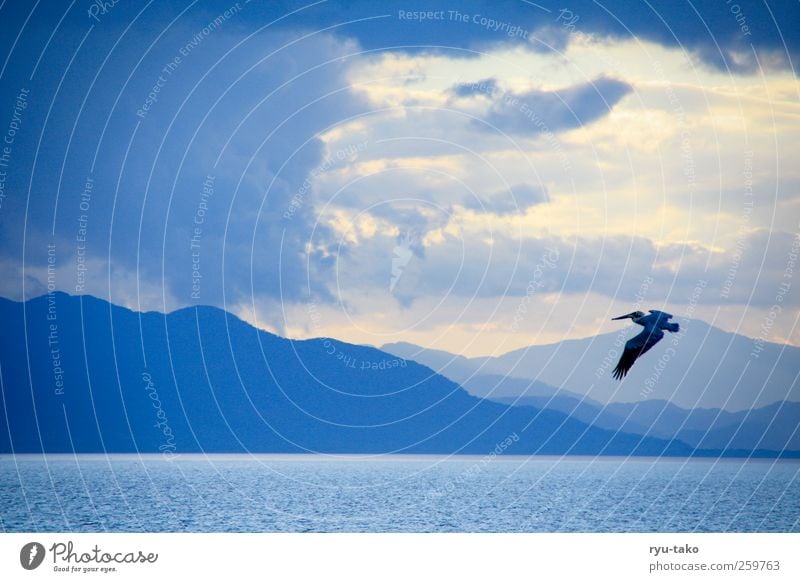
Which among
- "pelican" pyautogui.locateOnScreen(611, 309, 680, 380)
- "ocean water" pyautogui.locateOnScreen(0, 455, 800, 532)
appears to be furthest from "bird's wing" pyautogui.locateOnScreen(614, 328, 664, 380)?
"ocean water" pyautogui.locateOnScreen(0, 455, 800, 532)

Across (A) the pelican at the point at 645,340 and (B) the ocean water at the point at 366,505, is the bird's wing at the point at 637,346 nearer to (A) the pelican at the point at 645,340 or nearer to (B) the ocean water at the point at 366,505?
(A) the pelican at the point at 645,340

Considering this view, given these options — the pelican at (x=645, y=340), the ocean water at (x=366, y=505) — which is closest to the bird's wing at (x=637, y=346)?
the pelican at (x=645, y=340)

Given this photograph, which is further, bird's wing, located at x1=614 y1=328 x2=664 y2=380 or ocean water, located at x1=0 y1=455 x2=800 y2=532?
ocean water, located at x1=0 y1=455 x2=800 y2=532

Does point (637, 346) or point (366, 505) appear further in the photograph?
point (366, 505)

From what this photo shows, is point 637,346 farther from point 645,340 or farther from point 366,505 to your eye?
point 366,505

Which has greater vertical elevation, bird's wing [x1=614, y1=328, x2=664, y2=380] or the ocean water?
bird's wing [x1=614, y1=328, x2=664, y2=380]

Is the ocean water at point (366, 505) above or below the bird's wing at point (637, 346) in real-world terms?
below

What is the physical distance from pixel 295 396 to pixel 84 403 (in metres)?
32.5

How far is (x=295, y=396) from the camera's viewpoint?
196000mm

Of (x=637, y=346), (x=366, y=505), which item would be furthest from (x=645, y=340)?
(x=366, y=505)

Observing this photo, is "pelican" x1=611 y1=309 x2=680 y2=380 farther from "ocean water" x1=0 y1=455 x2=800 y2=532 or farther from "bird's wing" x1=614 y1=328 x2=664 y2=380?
"ocean water" x1=0 y1=455 x2=800 y2=532

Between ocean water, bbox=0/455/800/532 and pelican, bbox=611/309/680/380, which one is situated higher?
pelican, bbox=611/309/680/380
